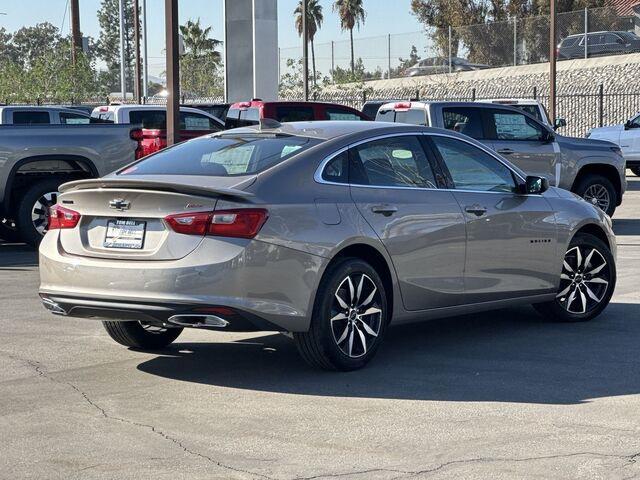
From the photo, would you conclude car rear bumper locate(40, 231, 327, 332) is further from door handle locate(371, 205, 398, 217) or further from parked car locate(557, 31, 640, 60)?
parked car locate(557, 31, 640, 60)

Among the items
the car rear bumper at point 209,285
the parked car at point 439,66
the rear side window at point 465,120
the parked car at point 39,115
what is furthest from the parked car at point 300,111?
the parked car at point 439,66

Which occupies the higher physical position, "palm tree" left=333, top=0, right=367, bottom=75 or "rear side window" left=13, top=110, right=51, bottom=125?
"palm tree" left=333, top=0, right=367, bottom=75

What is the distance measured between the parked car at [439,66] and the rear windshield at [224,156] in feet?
139

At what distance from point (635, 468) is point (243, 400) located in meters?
2.39

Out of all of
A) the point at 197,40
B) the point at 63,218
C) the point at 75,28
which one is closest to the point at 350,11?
the point at 197,40

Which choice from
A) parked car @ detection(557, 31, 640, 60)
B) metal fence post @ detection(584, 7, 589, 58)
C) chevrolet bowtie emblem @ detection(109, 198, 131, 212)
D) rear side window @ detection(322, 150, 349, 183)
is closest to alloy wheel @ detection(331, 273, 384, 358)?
rear side window @ detection(322, 150, 349, 183)

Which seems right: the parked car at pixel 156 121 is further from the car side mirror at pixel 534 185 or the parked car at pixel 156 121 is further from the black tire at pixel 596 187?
the car side mirror at pixel 534 185

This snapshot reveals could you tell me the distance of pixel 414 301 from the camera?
8.28m

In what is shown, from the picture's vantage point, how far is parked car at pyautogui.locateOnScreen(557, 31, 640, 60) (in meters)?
46.2

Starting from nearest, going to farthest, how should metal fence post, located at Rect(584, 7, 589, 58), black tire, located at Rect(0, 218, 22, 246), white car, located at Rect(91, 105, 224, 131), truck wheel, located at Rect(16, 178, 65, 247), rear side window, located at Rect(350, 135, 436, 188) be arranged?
rear side window, located at Rect(350, 135, 436, 188) → truck wheel, located at Rect(16, 178, 65, 247) → black tire, located at Rect(0, 218, 22, 246) → white car, located at Rect(91, 105, 224, 131) → metal fence post, located at Rect(584, 7, 589, 58)

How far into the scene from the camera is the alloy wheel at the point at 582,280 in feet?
31.9

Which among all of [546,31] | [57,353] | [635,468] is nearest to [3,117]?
[57,353]

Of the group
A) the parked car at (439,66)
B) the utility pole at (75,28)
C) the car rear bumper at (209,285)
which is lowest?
the car rear bumper at (209,285)

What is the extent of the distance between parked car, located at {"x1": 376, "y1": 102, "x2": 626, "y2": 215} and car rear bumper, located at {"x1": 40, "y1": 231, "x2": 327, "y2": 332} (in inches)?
397
